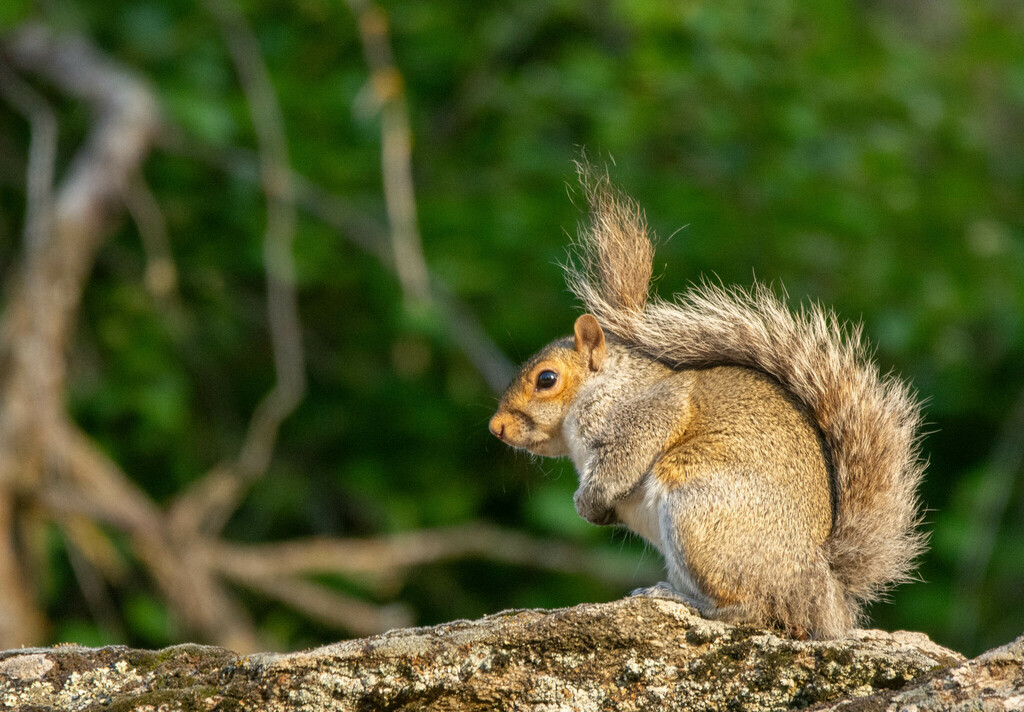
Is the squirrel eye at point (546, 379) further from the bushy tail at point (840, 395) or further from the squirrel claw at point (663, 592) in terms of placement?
the squirrel claw at point (663, 592)

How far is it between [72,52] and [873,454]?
3992 mm

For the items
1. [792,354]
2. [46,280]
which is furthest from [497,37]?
[792,354]

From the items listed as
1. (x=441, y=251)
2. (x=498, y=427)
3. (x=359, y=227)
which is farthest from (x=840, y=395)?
(x=441, y=251)

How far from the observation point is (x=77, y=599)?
4922mm

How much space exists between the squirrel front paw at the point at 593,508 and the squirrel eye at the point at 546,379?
0.35 metres

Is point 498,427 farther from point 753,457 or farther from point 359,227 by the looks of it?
point 359,227

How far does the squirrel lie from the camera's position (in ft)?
6.79

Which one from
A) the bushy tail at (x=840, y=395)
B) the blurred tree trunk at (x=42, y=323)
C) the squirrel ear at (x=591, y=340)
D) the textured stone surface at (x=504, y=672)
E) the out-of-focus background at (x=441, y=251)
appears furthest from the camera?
the out-of-focus background at (x=441, y=251)

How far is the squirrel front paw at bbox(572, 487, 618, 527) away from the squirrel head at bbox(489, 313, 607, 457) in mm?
308

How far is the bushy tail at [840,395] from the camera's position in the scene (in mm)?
2160

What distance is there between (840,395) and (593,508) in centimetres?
54

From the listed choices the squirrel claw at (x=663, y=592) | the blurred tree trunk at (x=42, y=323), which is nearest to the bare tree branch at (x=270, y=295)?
the blurred tree trunk at (x=42, y=323)

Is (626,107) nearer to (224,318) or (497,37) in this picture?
(497,37)

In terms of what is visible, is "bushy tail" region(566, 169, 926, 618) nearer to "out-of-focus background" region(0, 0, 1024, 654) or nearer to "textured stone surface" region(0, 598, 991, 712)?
"textured stone surface" region(0, 598, 991, 712)
